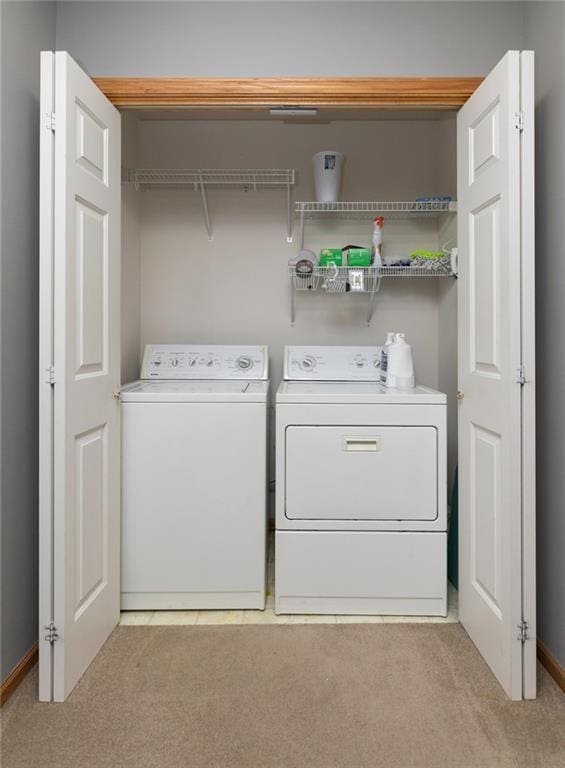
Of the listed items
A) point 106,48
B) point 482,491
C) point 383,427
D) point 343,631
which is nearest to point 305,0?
point 106,48

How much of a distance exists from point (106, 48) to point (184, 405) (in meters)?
1.38

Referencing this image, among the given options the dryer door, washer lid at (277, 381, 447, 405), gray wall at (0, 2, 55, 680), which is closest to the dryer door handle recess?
the dryer door

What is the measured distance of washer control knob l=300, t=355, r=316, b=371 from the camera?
106 inches

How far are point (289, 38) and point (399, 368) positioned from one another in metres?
1.39

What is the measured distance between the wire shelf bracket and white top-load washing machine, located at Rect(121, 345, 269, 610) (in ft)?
4.00

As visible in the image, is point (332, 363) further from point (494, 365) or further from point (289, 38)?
point (289, 38)

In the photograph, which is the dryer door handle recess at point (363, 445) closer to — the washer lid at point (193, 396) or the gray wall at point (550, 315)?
the washer lid at point (193, 396)

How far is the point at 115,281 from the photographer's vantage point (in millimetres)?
1950

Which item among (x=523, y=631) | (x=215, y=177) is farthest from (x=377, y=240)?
(x=523, y=631)

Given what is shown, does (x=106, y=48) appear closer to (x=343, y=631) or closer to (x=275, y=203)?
(x=275, y=203)

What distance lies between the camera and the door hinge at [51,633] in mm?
1529

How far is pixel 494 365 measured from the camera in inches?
66.4

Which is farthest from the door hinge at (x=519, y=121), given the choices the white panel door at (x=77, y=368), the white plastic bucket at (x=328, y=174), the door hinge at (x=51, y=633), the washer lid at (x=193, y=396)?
the door hinge at (x=51, y=633)

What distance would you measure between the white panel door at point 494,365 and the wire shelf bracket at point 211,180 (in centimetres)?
107
